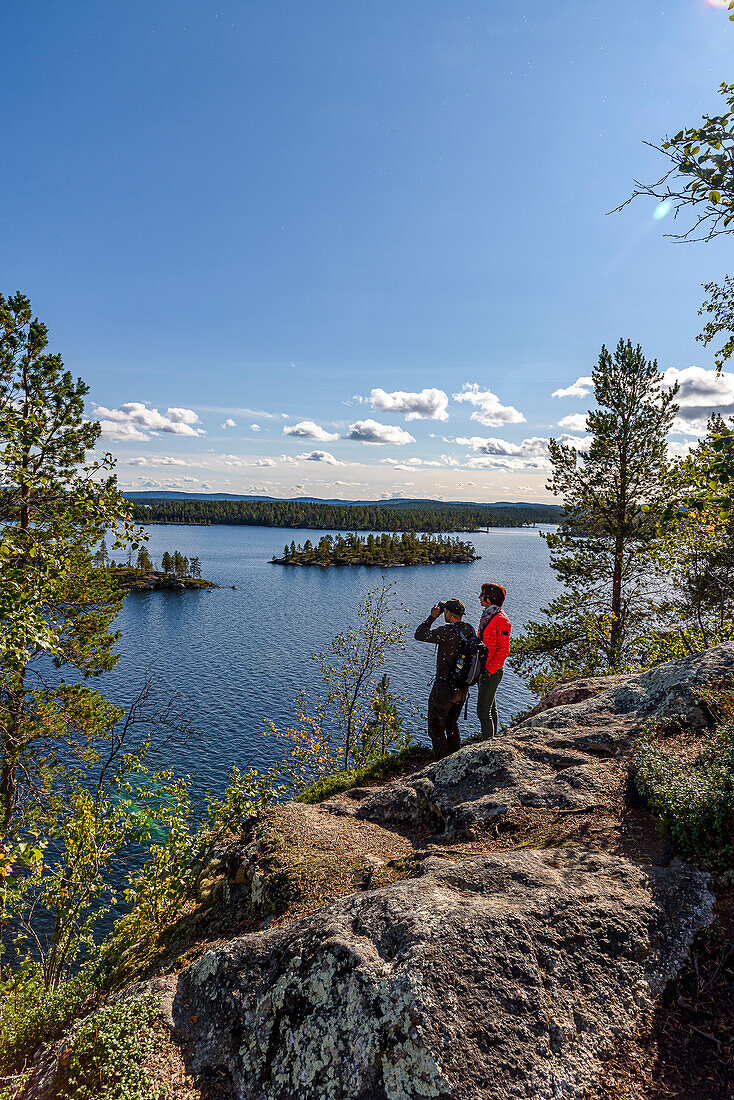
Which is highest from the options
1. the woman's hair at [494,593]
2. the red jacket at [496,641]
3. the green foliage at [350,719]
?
the woman's hair at [494,593]

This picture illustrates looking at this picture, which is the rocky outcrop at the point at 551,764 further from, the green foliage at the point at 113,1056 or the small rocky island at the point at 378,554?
the small rocky island at the point at 378,554

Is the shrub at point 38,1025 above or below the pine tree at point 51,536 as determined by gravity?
below

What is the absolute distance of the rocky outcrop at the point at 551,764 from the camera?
6.08 metres

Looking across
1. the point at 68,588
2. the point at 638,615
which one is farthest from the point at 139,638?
the point at 638,615

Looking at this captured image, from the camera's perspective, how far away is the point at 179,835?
7461 mm

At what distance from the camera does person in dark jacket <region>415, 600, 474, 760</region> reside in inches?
334

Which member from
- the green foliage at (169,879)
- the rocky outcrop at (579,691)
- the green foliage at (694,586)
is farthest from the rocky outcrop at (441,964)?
the green foliage at (694,586)

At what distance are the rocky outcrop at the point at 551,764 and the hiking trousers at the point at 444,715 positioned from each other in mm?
1232

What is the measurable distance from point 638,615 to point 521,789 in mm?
13403

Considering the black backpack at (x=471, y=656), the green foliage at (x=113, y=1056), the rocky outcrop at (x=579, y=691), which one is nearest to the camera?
the green foliage at (x=113, y=1056)

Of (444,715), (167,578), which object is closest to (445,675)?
(444,715)

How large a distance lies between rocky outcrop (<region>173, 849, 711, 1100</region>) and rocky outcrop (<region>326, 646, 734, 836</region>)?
1483 millimetres

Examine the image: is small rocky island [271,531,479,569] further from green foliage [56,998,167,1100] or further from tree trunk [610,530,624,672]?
green foliage [56,998,167,1100]

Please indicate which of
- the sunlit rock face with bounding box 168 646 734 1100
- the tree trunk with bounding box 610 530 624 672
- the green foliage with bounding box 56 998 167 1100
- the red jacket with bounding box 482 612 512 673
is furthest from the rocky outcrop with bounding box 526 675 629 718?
the green foliage with bounding box 56 998 167 1100
